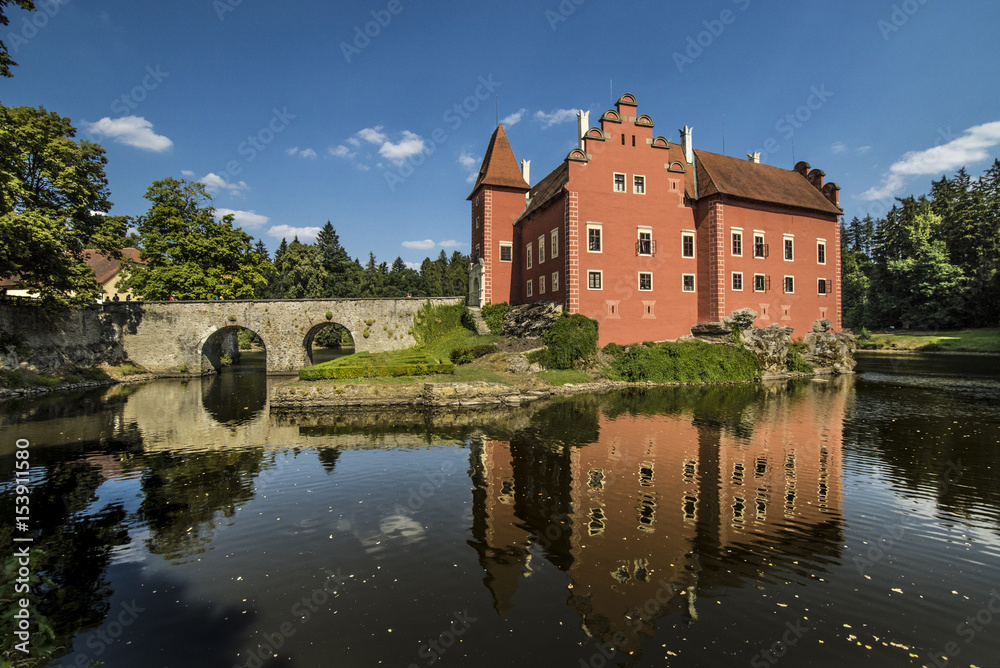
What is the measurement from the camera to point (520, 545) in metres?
8.90

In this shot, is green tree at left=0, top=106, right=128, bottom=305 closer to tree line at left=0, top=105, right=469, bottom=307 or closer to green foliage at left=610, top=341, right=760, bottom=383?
tree line at left=0, top=105, right=469, bottom=307

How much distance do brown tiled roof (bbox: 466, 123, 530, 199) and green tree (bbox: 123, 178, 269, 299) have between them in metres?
25.0

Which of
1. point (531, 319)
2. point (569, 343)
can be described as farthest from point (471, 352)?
point (569, 343)

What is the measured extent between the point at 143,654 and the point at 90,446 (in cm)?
1478

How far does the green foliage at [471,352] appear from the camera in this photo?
3222cm

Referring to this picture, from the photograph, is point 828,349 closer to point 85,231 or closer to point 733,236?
point 733,236

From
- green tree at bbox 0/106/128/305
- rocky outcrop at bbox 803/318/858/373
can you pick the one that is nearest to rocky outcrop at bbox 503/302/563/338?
rocky outcrop at bbox 803/318/858/373

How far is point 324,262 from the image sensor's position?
86.6 meters

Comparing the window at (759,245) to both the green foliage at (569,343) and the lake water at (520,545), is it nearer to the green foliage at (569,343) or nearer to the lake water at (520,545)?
the green foliage at (569,343)

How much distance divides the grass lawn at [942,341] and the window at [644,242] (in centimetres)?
4664

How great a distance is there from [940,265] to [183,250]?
9202cm

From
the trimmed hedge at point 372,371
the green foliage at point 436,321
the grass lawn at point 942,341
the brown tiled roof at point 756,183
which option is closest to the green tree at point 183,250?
Answer: the green foliage at point 436,321

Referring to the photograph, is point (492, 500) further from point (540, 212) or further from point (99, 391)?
point (99, 391)

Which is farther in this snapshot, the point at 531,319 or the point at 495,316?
the point at 495,316
